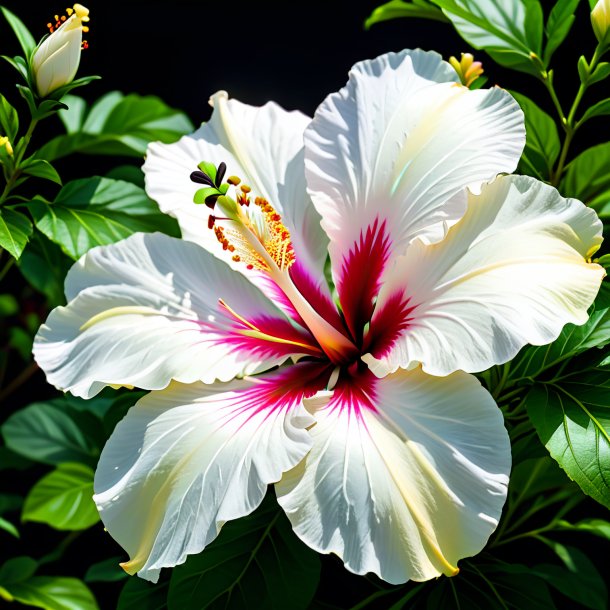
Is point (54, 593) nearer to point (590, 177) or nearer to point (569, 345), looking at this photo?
point (569, 345)

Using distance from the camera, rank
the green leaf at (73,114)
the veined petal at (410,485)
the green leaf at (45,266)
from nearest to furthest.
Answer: the veined petal at (410,485), the green leaf at (45,266), the green leaf at (73,114)

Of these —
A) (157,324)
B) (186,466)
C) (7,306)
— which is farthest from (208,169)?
(7,306)

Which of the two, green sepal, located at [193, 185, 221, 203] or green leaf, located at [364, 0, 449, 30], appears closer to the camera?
green sepal, located at [193, 185, 221, 203]

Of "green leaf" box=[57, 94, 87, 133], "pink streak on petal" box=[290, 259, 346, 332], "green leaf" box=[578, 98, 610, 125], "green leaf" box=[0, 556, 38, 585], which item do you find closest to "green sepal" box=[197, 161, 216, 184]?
"pink streak on petal" box=[290, 259, 346, 332]

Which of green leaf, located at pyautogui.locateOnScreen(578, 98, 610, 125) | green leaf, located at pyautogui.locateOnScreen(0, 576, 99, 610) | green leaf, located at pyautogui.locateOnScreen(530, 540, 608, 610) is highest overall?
green leaf, located at pyautogui.locateOnScreen(578, 98, 610, 125)

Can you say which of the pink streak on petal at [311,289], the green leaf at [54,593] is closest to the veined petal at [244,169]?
Result: the pink streak on petal at [311,289]

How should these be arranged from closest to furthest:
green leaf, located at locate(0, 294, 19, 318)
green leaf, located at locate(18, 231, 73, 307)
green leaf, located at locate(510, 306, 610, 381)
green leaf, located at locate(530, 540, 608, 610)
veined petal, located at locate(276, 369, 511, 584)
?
veined petal, located at locate(276, 369, 511, 584)
green leaf, located at locate(510, 306, 610, 381)
green leaf, located at locate(530, 540, 608, 610)
green leaf, located at locate(18, 231, 73, 307)
green leaf, located at locate(0, 294, 19, 318)

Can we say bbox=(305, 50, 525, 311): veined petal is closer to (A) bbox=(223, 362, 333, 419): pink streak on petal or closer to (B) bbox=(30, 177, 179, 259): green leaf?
(A) bbox=(223, 362, 333, 419): pink streak on petal

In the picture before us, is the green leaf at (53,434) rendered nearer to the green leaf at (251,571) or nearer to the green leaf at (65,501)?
the green leaf at (65,501)
